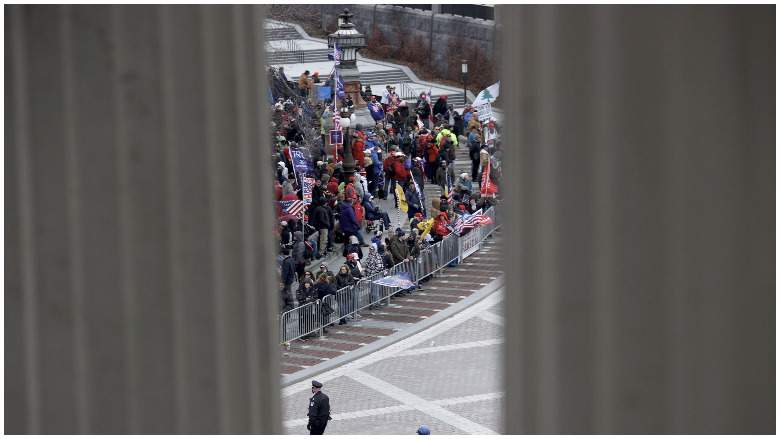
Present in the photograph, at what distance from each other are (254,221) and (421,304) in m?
17.3

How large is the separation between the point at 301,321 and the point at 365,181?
5643 mm

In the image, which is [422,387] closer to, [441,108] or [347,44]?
[347,44]

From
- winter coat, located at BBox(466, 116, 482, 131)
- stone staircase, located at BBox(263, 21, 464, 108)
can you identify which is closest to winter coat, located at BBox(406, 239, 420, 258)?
winter coat, located at BBox(466, 116, 482, 131)

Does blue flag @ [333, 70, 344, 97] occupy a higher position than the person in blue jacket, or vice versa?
blue flag @ [333, 70, 344, 97]

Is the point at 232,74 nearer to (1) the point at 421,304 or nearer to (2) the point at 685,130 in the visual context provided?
(2) the point at 685,130

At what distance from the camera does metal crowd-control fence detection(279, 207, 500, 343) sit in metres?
18.1

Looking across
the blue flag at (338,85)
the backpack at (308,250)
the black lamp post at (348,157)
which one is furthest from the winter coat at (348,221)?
the blue flag at (338,85)

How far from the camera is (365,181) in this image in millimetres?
23453

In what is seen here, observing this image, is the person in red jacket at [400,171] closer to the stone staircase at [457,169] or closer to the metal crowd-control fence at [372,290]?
the stone staircase at [457,169]

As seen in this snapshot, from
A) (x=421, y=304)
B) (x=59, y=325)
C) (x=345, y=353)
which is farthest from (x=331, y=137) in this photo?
(x=59, y=325)

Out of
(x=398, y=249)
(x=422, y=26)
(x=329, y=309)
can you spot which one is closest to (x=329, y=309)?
(x=329, y=309)

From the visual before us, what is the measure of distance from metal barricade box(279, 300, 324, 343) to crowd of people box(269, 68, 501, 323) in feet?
0.37

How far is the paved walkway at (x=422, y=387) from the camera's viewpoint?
49.7 ft

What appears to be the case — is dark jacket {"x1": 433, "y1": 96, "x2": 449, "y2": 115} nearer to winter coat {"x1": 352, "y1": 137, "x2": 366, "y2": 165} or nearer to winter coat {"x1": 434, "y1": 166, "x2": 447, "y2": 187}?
winter coat {"x1": 434, "y1": 166, "x2": 447, "y2": 187}
